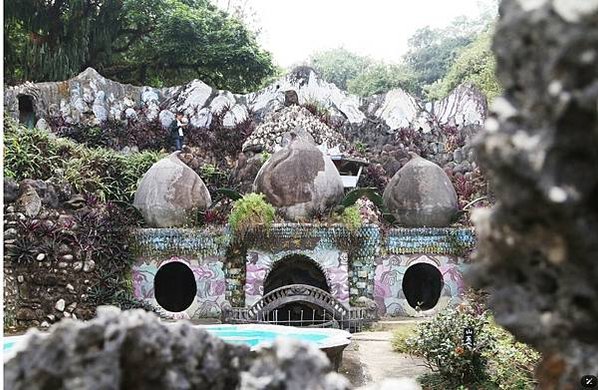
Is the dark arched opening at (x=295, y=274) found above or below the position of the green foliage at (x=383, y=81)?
below

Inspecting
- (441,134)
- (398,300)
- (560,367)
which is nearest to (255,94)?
(441,134)

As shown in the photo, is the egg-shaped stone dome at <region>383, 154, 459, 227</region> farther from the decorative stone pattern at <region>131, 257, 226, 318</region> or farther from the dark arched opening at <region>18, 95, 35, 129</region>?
the dark arched opening at <region>18, 95, 35, 129</region>

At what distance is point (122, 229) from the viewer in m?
12.2

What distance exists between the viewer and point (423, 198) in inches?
505

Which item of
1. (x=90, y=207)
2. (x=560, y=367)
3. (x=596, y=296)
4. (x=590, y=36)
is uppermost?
(x=90, y=207)

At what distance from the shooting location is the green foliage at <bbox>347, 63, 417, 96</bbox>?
40.3 meters

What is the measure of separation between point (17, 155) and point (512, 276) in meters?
13.2

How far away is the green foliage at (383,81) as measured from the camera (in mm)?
40312

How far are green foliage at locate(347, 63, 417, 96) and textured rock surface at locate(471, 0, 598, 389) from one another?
3804 cm

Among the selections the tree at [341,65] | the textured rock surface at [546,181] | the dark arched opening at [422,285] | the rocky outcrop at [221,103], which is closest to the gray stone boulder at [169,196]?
the dark arched opening at [422,285]

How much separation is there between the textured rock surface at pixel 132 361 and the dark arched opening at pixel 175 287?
11.2m

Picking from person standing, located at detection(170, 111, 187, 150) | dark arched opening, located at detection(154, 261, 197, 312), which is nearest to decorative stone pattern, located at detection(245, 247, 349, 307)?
dark arched opening, located at detection(154, 261, 197, 312)

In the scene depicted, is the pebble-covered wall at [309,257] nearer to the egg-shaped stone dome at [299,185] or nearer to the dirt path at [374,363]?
the egg-shaped stone dome at [299,185]

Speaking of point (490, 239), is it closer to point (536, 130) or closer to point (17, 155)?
point (536, 130)
